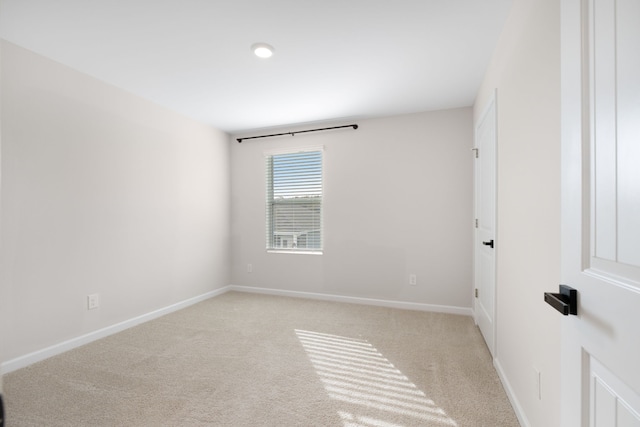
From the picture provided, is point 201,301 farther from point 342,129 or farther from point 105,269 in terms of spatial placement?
point 342,129

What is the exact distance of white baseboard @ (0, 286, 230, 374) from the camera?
7.30ft

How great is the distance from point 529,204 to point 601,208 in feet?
3.20

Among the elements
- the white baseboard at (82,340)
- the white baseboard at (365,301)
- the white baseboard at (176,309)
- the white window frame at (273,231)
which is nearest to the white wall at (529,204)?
the white baseboard at (365,301)

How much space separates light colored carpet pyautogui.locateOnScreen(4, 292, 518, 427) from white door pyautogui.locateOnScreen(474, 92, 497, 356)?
0.27 m

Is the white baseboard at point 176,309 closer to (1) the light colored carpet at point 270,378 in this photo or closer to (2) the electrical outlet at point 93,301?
(1) the light colored carpet at point 270,378

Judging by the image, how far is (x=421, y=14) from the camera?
6.22 feet

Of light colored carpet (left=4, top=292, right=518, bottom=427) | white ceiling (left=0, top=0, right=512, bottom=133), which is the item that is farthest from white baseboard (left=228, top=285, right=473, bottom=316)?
white ceiling (left=0, top=0, right=512, bottom=133)

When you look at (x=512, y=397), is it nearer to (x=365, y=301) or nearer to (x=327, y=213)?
(x=365, y=301)

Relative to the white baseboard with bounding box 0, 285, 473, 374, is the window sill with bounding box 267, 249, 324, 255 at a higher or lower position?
higher

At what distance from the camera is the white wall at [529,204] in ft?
4.12

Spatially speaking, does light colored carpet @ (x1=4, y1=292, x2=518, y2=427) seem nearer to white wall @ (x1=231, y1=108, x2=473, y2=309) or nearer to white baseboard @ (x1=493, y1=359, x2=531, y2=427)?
white baseboard @ (x1=493, y1=359, x2=531, y2=427)

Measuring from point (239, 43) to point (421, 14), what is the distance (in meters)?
1.27

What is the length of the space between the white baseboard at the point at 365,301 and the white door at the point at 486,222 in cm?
37

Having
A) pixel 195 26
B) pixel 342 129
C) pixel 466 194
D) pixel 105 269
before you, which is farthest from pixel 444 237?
pixel 105 269
